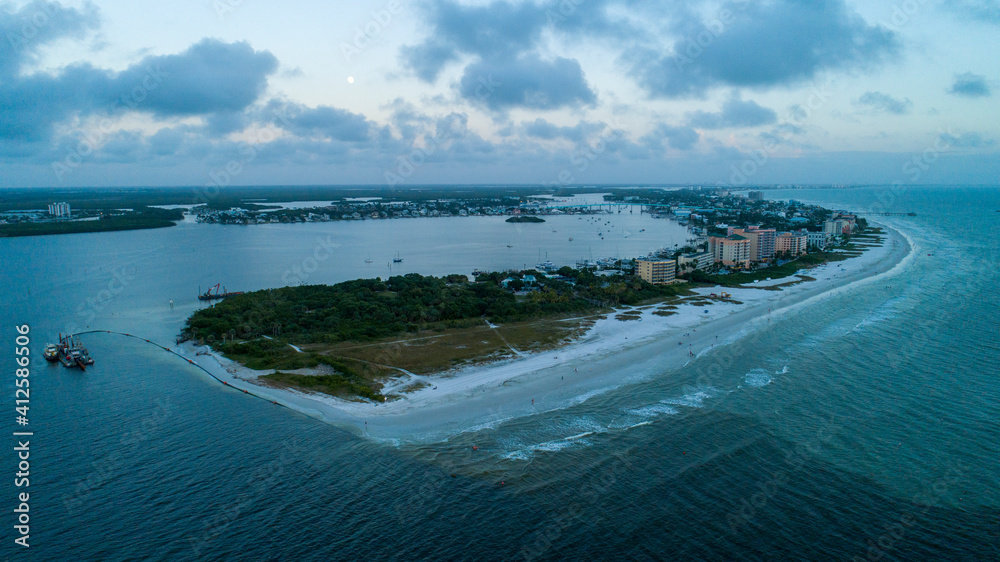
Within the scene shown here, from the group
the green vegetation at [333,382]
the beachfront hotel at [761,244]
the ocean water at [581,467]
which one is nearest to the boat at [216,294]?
the ocean water at [581,467]

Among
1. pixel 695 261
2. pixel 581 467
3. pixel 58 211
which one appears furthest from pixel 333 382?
pixel 58 211

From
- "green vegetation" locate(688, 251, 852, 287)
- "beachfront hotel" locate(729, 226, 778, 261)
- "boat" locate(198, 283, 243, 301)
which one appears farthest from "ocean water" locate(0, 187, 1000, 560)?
"beachfront hotel" locate(729, 226, 778, 261)

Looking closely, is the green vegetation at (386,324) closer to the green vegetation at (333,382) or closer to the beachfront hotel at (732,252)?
the green vegetation at (333,382)

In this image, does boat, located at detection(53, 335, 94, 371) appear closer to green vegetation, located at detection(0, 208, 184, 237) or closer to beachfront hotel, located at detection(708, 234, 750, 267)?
beachfront hotel, located at detection(708, 234, 750, 267)

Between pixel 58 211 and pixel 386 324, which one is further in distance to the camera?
pixel 58 211

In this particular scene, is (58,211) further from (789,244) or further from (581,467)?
(789,244)
